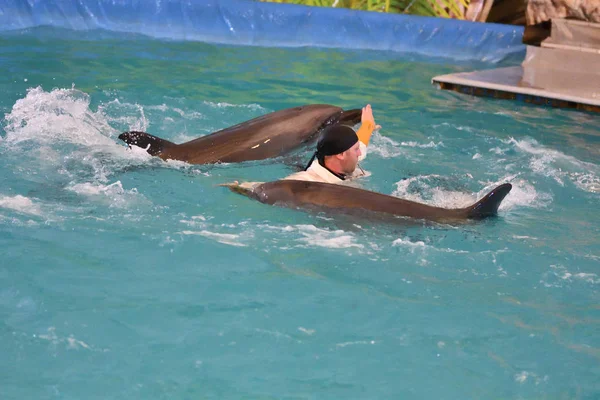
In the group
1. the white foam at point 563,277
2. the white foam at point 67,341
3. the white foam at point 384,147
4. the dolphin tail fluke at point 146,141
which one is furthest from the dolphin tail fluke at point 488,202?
the white foam at point 67,341

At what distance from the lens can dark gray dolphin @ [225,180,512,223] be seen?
588cm

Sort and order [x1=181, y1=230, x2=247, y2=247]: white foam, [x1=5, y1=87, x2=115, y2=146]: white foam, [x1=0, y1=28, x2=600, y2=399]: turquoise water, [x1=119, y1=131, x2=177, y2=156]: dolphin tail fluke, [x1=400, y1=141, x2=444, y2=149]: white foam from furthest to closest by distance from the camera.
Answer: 1. [x1=400, y1=141, x2=444, y2=149]: white foam
2. [x1=5, y1=87, x2=115, y2=146]: white foam
3. [x1=119, y1=131, x2=177, y2=156]: dolphin tail fluke
4. [x1=181, y1=230, x2=247, y2=247]: white foam
5. [x1=0, y1=28, x2=600, y2=399]: turquoise water

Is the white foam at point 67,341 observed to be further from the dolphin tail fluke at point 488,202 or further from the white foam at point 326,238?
the dolphin tail fluke at point 488,202

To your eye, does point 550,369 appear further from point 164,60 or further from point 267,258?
point 164,60

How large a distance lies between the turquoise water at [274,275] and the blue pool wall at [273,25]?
5116mm

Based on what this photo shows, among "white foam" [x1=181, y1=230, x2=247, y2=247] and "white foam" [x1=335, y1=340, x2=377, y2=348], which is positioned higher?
"white foam" [x1=181, y1=230, x2=247, y2=247]

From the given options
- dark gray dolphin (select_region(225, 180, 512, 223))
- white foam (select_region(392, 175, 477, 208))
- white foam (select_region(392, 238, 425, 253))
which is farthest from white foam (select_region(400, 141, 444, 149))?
white foam (select_region(392, 238, 425, 253))

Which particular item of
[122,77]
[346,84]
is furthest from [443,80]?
[122,77]

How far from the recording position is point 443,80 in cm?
1202

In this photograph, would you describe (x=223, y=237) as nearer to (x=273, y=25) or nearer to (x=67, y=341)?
(x=67, y=341)

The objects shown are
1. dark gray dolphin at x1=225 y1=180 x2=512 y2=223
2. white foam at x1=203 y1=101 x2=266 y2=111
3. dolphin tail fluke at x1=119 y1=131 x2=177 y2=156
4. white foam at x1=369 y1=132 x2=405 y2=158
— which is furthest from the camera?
white foam at x1=203 y1=101 x2=266 y2=111

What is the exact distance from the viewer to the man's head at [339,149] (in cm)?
626

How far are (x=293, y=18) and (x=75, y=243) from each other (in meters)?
9.88

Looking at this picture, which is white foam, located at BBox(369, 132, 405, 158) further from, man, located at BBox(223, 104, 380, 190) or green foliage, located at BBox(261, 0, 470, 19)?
green foliage, located at BBox(261, 0, 470, 19)
